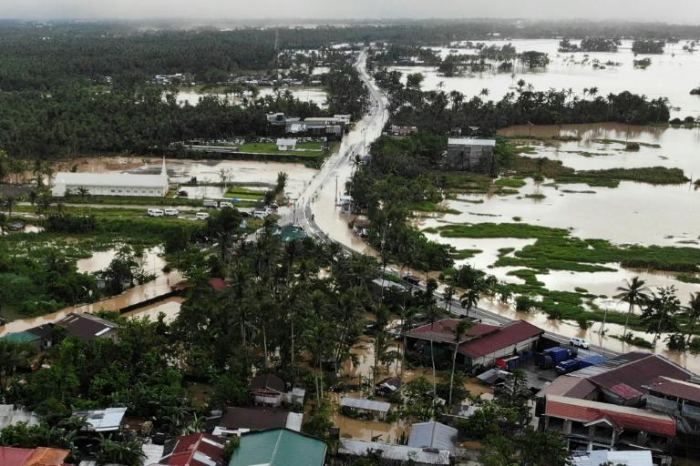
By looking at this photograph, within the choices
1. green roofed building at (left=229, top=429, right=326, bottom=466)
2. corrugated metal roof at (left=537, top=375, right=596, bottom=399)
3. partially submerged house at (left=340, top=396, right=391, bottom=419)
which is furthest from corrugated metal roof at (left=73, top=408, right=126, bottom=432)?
corrugated metal roof at (left=537, top=375, right=596, bottom=399)

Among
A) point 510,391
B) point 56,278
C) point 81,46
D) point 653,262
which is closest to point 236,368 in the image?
point 510,391

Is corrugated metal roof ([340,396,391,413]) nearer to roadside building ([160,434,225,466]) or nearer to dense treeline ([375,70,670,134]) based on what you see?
roadside building ([160,434,225,466])

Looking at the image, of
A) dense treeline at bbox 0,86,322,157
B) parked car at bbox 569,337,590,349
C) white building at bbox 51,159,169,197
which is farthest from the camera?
dense treeline at bbox 0,86,322,157

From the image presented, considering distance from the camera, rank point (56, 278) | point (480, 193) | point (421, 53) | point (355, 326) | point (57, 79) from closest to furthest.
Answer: point (355, 326) < point (56, 278) < point (480, 193) < point (57, 79) < point (421, 53)

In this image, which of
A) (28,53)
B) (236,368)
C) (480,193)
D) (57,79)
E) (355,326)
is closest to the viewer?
(236,368)

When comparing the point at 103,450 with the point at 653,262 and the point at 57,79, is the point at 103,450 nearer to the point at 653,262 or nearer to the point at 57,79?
the point at 653,262

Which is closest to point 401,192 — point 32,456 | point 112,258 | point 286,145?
point 286,145

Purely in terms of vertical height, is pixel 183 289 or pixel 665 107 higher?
pixel 665 107
